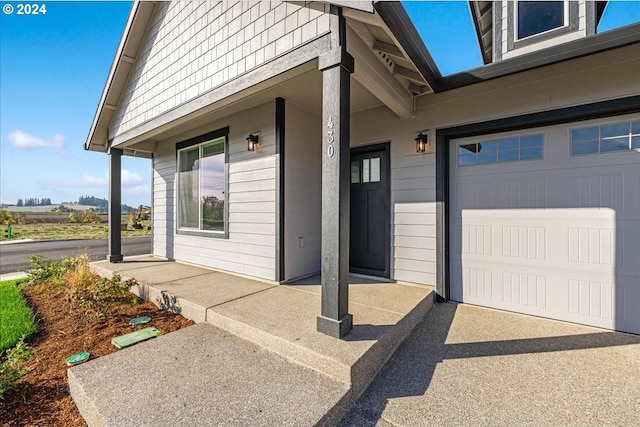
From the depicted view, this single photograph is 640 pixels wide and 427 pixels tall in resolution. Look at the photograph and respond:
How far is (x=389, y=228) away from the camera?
420 cm

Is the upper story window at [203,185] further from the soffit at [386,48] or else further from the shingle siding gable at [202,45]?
the soffit at [386,48]

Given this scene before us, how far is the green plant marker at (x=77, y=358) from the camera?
2.30 m

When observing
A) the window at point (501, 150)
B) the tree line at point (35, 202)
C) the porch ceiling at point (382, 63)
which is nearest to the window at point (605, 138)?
the window at point (501, 150)

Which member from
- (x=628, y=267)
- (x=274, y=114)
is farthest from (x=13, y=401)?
(x=628, y=267)

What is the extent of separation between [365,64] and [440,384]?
115 inches

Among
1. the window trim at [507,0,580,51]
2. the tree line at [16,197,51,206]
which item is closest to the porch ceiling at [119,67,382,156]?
the window trim at [507,0,580,51]

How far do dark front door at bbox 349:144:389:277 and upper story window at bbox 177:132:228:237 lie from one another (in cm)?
229

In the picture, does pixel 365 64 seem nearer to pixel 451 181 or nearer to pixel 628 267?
pixel 451 181

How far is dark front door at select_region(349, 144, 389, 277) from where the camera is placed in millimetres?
4340

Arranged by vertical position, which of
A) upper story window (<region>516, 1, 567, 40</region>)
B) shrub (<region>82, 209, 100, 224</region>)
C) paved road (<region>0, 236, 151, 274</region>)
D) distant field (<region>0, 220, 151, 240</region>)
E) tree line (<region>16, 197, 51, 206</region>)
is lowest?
paved road (<region>0, 236, 151, 274</region>)

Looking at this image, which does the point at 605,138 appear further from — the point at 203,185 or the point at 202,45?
the point at 203,185

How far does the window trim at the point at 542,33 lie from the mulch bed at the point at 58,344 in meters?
6.03

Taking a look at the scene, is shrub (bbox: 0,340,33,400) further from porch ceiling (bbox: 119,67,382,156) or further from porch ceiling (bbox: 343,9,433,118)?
porch ceiling (bbox: 343,9,433,118)

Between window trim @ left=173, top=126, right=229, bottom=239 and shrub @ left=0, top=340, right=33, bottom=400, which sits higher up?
window trim @ left=173, top=126, right=229, bottom=239
